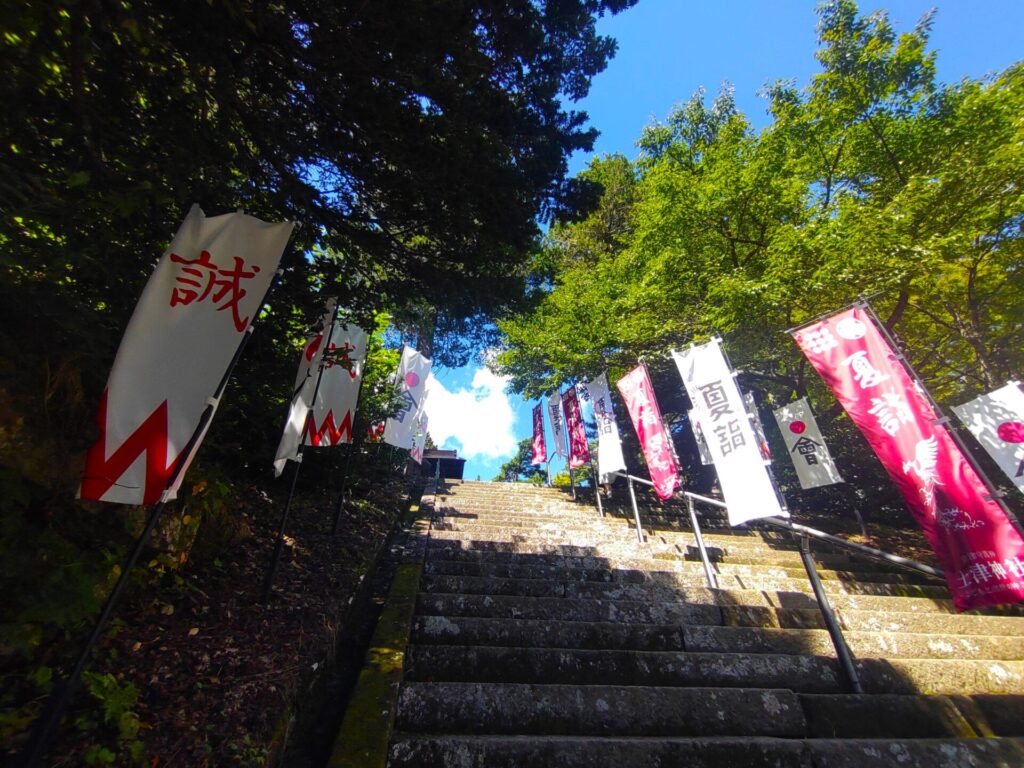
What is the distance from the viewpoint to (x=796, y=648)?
127 inches

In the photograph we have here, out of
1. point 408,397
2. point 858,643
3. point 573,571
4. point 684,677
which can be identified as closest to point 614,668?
point 684,677

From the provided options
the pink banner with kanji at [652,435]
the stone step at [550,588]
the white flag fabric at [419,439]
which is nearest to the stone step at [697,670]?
the stone step at [550,588]

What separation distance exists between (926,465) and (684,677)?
241 centimetres

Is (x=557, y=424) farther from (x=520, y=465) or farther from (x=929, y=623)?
(x=520, y=465)

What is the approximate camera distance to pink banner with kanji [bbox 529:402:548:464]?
12.3m

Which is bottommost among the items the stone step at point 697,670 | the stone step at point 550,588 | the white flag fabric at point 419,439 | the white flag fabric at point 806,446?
the stone step at point 697,670

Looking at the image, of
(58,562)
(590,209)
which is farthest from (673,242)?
(58,562)

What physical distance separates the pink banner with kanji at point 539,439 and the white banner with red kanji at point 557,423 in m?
0.98

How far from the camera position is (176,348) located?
2189 mm

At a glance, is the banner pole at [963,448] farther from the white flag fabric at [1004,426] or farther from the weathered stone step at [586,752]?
the white flag fabric at [1004,426]

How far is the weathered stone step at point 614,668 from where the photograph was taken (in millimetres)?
2699

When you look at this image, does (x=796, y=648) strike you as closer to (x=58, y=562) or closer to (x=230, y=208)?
(x=58, y=562)

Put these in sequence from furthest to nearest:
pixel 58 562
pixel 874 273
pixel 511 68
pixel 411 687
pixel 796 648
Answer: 1. pixel 874 273
2. pixel 511 68
3. pixel 796 648
4. pixel 411 687
5. pixel 58 562

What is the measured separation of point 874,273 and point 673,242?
421cm
